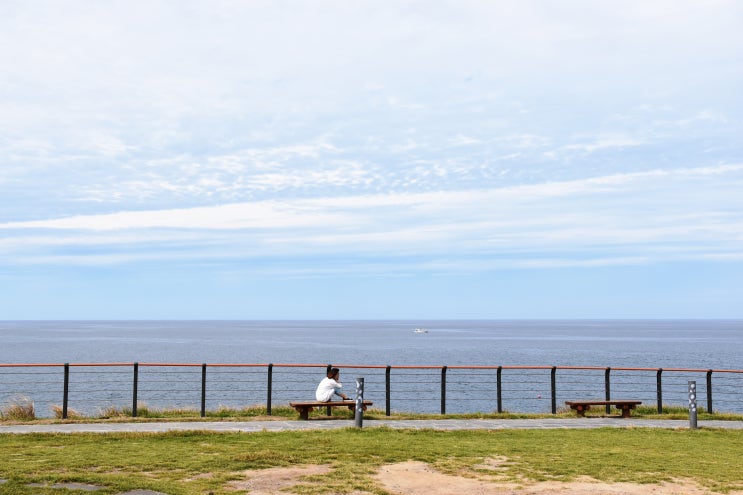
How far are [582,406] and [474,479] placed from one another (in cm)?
896

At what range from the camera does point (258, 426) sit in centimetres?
1502

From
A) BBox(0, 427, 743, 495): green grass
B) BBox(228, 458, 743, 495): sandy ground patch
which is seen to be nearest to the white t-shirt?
BBox(0, 427, 743, 495): green grass

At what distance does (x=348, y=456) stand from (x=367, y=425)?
13.3 ft

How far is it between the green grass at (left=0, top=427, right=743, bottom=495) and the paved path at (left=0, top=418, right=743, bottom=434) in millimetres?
934

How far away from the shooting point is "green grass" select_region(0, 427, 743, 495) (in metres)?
9.34

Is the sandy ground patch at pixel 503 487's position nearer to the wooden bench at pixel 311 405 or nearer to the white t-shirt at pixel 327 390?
the wooden bench at pixel 311 405

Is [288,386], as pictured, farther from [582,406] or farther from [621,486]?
[621,486]

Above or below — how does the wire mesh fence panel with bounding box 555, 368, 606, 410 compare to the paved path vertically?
below

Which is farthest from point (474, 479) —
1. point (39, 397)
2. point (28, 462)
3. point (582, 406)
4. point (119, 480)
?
point (39, 397)

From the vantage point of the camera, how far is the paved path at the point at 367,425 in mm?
14317

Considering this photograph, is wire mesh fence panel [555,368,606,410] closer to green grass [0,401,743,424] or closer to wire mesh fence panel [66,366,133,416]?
green grass [0,401,743,424]

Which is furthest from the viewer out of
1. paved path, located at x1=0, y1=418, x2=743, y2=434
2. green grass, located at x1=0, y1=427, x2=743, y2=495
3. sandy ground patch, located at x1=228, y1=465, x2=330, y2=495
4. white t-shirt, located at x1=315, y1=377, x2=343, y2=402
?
white t-shirt, located at x1=315, y1=377, x2=343, y2=402

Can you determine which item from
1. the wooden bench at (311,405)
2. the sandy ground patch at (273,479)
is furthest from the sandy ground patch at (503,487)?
the wooden bench at (311,405)

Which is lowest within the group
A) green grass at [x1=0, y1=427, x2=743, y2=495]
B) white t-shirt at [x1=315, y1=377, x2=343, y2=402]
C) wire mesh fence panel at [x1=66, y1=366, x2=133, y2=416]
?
wire mesh fence panel at [x1=66, y1=366, x2=133, y2=416]
